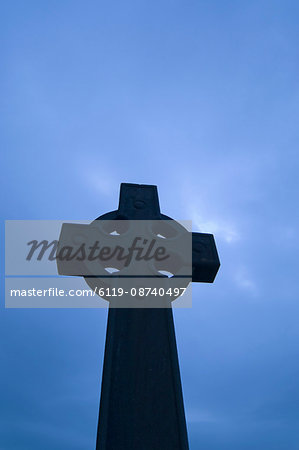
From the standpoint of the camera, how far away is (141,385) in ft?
12.0

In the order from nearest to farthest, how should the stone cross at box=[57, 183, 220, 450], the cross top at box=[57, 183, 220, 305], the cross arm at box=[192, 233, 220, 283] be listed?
the stone cross at box=[57, 183, 220, 450], the cross top at box=[57, 183, 220, 305], the cross arm at box=[192, 233, 220, 283]

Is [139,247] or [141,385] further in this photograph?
[139,247]

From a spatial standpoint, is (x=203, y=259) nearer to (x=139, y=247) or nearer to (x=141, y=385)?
(x=139, y=247)

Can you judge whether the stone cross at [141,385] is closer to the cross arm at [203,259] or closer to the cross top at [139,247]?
the cross top at [139,247]

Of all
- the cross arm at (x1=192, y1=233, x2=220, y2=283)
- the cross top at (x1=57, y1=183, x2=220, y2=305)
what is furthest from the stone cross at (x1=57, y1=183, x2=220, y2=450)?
the cross arm at (x1=192, y1=233, x2=220, y2=283)

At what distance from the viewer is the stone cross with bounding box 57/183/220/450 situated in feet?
11.0

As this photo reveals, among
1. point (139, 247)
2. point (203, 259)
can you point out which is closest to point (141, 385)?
point (139, 247)

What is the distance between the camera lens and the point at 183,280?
472cm

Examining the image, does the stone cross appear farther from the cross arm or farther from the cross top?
the cross arm

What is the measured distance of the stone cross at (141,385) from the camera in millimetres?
3346

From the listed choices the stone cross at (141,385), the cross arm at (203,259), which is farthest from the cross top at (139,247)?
the stone cross at (141,385)

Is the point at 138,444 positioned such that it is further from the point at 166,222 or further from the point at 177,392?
the point at 166,222

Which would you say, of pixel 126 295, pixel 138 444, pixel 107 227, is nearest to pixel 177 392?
pixel 138 444

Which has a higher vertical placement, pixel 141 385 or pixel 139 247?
pixel 139 247
